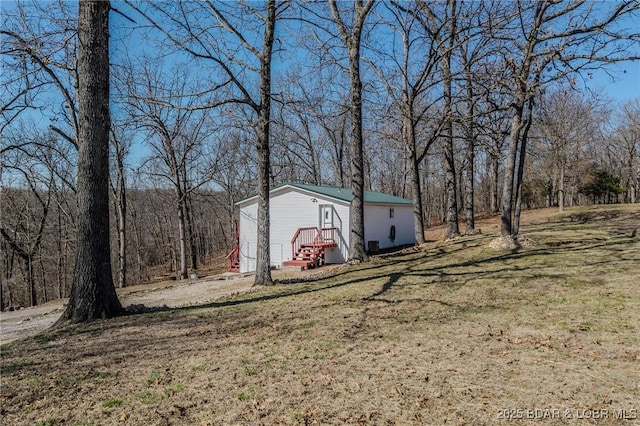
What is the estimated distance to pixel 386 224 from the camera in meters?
19.1

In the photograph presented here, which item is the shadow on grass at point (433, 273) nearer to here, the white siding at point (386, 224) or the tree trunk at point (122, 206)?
the white siding at point (386, 224)

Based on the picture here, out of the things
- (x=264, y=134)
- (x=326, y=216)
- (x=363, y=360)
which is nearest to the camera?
(x=363, y=360)

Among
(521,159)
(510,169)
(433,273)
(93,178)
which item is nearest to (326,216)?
(510,169)

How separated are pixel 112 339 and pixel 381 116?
1061 cm

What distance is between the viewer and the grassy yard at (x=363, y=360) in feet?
9.00

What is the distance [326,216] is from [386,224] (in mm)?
3960

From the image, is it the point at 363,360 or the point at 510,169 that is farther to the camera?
the point at 510,169

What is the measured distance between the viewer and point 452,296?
6203mm

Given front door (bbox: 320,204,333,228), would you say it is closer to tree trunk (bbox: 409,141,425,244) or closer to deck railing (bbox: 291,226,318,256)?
deck railing (bbox: 291,226,318,256)

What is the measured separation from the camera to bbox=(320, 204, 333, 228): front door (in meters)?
16.7

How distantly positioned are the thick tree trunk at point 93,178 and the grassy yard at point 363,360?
1.62ft

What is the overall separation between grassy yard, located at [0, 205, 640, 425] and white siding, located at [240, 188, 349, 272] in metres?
9.48

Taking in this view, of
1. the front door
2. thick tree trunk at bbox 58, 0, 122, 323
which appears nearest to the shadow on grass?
thick tree trunk at bbox 58, 0, 122, 323

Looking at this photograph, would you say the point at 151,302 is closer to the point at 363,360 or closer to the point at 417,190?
the point at 363,360
